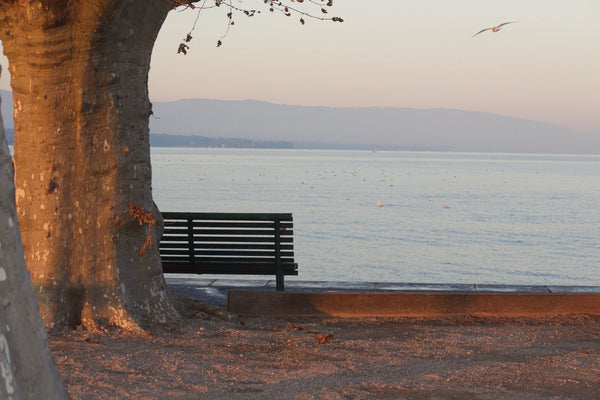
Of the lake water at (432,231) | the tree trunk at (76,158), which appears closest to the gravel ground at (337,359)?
the tree trunk at (76,158)

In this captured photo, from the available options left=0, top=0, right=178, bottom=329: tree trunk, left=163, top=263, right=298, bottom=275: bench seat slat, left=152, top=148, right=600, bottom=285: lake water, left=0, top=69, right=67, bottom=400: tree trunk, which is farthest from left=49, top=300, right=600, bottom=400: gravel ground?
left=152, top=148, right=600, bottom=285: lake water

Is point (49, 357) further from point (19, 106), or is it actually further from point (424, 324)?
point (424, 324)

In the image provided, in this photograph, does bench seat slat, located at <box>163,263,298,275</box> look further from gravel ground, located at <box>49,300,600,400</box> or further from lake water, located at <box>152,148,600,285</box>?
lake water, located at <box>152,148,600,285</box>

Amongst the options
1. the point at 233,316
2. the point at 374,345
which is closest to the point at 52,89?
the point at 233,316

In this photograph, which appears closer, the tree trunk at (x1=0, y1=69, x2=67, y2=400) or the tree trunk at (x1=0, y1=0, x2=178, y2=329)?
the tree trunk at (x1=0, y1=69, x2=67, y2=400)

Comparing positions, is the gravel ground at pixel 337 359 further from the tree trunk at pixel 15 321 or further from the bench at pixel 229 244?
the tree trunk at pixel 15 321

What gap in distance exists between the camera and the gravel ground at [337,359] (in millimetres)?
5301

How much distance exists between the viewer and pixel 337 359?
6320mm

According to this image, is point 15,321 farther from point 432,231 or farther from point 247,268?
point 432,231

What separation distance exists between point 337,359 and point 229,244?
3462 mm

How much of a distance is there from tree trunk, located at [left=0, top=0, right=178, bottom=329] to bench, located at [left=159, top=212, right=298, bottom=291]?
82.6 inches

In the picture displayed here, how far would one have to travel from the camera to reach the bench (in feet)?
31.0

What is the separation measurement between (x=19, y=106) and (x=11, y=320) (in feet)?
15.6

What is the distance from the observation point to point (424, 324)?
319 inches
